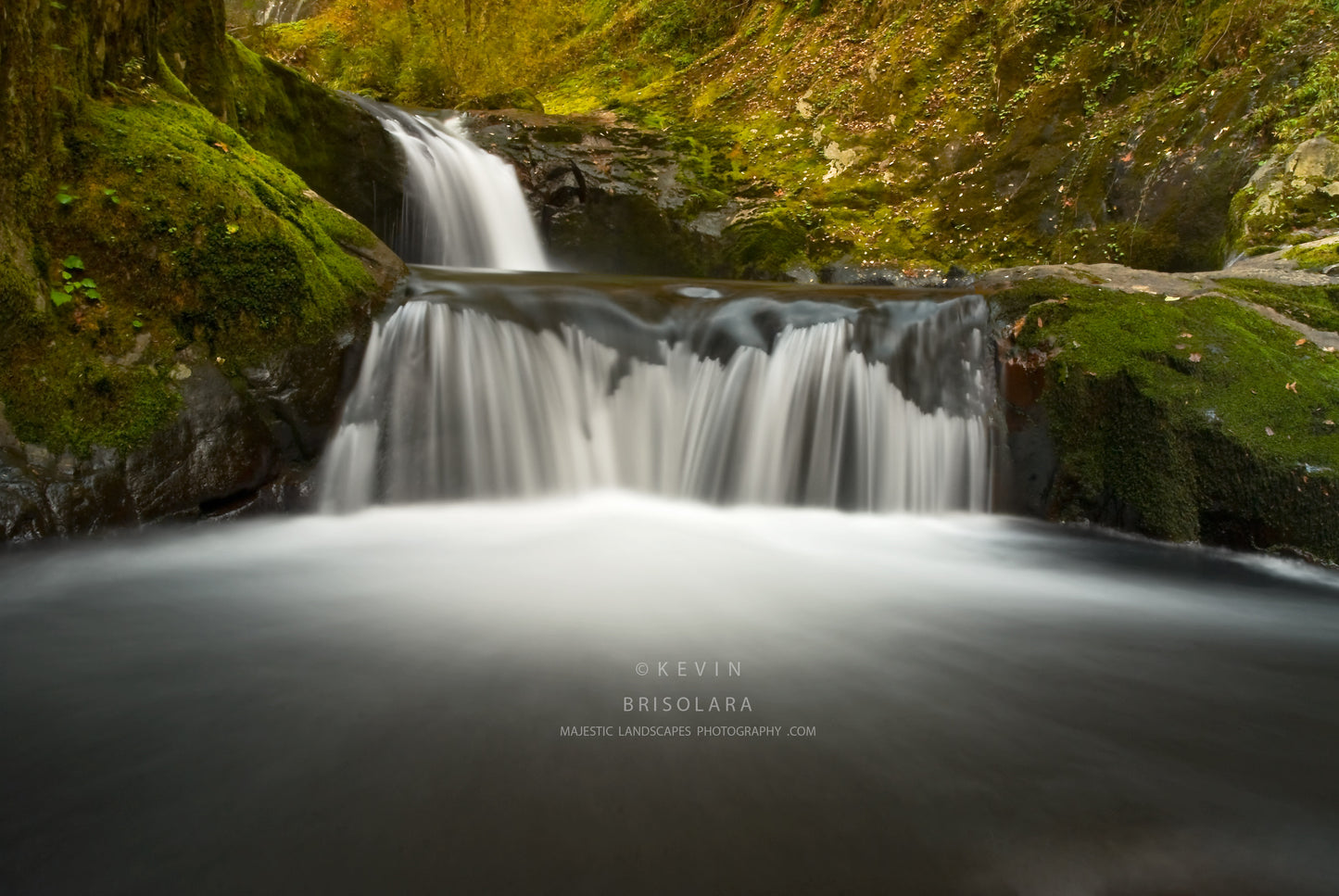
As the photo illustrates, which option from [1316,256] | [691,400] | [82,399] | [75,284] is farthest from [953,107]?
[82,399]

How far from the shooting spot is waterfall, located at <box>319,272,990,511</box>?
5.15 m

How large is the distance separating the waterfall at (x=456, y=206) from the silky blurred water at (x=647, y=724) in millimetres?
5423

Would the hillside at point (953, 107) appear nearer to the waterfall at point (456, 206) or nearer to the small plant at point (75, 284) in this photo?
the waterfall at point (456, 206)

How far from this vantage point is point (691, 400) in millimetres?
5699

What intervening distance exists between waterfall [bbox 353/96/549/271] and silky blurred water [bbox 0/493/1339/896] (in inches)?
214

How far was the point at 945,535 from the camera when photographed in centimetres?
481

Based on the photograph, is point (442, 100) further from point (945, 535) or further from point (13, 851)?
point (13, 851)

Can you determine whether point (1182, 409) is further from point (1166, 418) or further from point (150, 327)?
point (150, 327)

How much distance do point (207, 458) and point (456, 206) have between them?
18.2 feet

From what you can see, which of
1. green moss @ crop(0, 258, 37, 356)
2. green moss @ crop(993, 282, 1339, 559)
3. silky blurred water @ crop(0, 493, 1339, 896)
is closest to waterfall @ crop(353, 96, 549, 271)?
green moss @ crop(0, 258, 37, 356)

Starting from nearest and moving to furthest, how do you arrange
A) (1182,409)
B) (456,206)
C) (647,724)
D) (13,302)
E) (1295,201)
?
(647,724)
(13,302)
(1182,409)
(1295,201)
(456,206)

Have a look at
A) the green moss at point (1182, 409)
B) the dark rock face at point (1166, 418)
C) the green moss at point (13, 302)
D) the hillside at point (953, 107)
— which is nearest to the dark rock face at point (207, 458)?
the green moss at point (13, 302)

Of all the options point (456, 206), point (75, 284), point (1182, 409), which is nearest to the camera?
point (75, 284)

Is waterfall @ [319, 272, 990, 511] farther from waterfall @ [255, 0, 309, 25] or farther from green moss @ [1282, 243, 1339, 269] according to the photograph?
waterfall @ [255, 0, 309, 25]
